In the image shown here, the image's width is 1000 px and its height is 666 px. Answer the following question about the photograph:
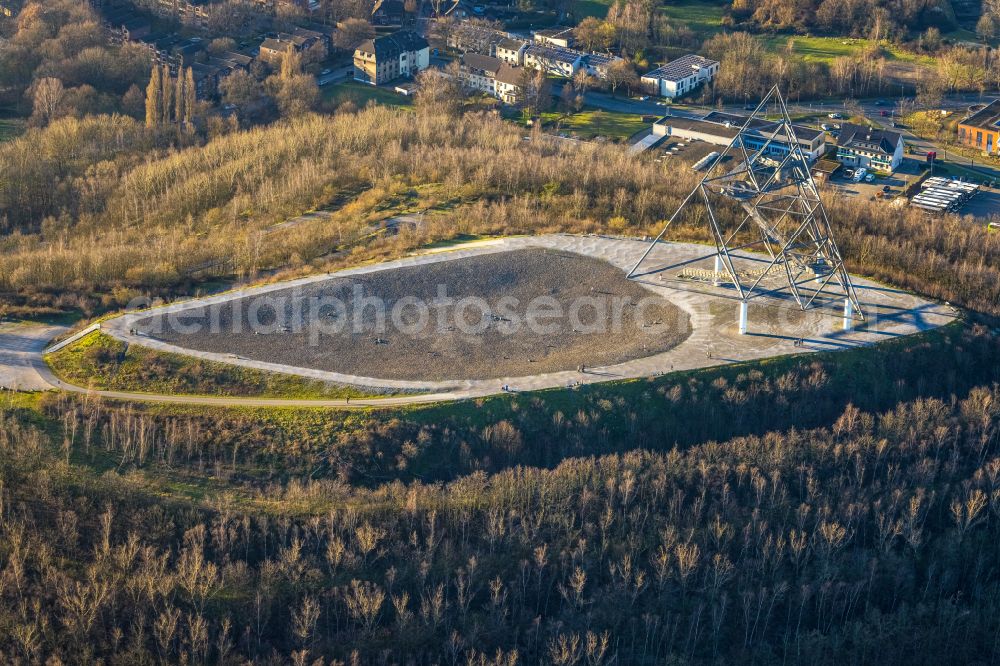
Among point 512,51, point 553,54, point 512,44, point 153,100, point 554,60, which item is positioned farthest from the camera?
point 512,44

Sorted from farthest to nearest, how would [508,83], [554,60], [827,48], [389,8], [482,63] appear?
[389,8] → [827,48] → [554,60] → [482,63] → [508,83]

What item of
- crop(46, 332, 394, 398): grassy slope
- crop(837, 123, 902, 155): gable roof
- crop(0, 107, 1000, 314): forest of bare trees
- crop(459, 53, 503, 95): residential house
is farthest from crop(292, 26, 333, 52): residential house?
crop(46, 332, 394, 398): grassy slope

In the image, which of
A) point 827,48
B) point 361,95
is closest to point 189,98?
point 361,95

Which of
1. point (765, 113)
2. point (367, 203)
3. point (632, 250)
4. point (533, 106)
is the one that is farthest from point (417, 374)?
point (765, 113)

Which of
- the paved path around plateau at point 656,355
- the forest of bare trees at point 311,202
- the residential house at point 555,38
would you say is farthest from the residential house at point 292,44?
the paved path around plateau at point 656,355

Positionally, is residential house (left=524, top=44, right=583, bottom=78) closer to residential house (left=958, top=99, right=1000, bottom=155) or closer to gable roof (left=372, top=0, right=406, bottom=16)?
gable roof (left=372, top=0, right=406, bottom=16)

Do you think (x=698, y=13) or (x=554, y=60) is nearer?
(x=554, y=60)

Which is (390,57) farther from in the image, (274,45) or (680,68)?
(680,68)
